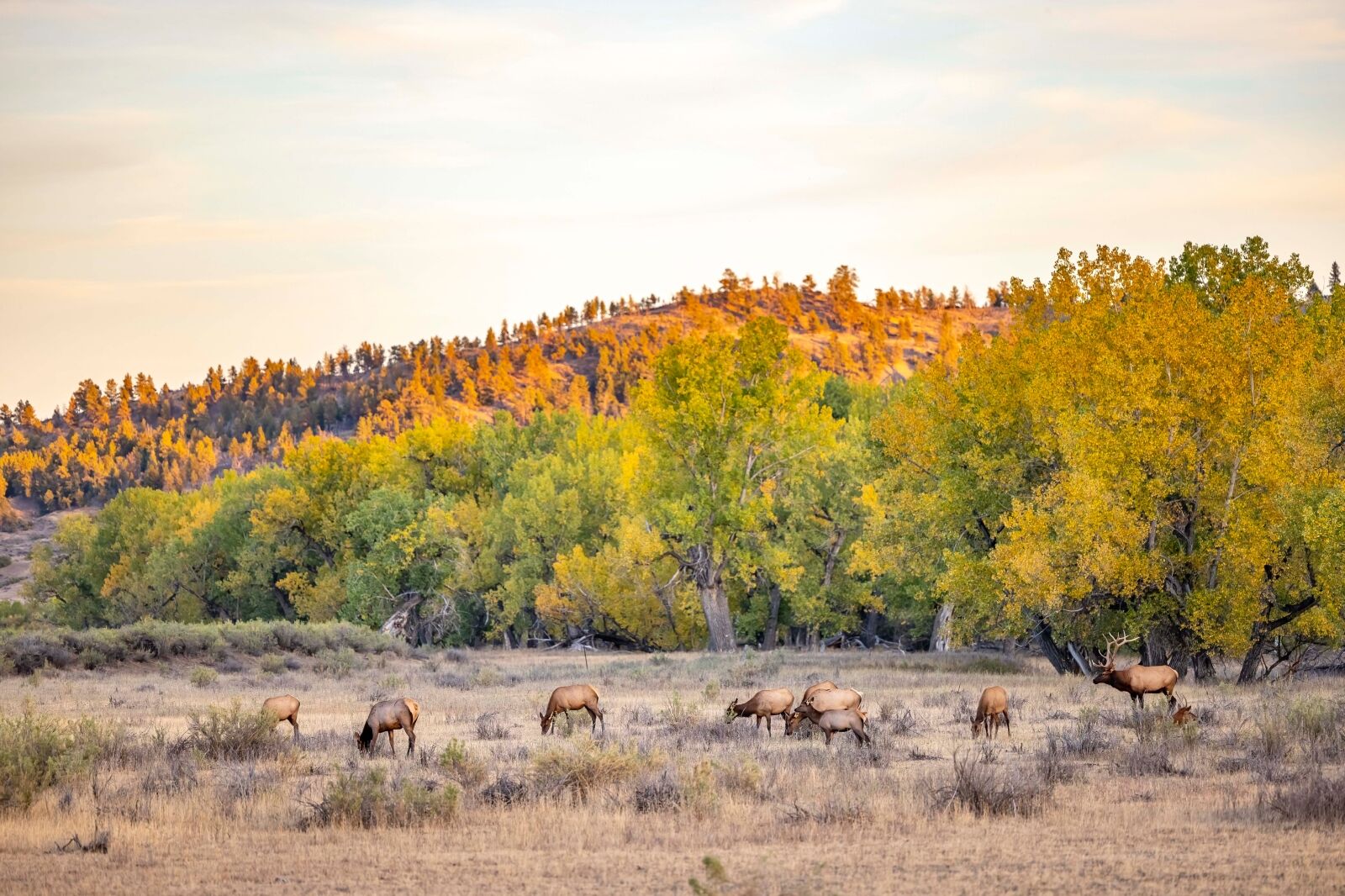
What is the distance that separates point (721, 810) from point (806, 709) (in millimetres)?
5854

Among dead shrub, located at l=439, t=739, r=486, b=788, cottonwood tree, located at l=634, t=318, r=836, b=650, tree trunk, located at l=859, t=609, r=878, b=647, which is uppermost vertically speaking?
cottonwood tree, located at l=634, t=318, r=836, b=650

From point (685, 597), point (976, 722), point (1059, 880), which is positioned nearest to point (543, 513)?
point (685, 597)

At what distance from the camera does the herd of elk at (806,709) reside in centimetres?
1708

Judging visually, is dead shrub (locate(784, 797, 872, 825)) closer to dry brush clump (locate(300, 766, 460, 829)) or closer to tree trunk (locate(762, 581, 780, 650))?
dry brush clump (locate(300, 766, 460, 829))

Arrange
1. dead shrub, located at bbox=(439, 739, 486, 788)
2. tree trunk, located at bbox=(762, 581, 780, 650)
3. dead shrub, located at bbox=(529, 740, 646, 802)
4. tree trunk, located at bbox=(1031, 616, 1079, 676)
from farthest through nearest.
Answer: tree trunk, located at bbox=(762, 581, 780, 650), tree trunk, located at bbox=(1031, 616, 1079, 676), dead shrub, located at bbox=(439, 739, 486, 788), dead shrub, located at bbox=(529, 740, 646, 802)

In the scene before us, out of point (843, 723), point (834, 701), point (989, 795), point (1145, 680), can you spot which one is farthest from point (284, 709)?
point (1145, 680)

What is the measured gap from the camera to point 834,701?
18.0m

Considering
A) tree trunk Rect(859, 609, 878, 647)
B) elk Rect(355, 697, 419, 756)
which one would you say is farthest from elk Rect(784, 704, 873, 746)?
tree trunk Rect(859, 609, 878, 647)

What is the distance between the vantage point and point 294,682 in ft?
101

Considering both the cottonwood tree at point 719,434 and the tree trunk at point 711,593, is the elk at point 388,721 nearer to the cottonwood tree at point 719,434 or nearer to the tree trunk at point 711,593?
the cottonwood tree at point 719,434

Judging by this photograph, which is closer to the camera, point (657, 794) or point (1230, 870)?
point (1230, 870)

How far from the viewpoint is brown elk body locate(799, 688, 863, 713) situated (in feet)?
59.1

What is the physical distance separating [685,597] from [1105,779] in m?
38.0

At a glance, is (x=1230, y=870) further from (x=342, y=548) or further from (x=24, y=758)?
(x=342, y=548)
